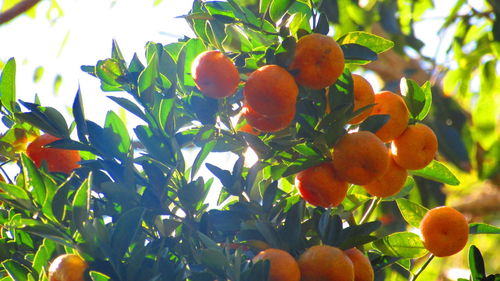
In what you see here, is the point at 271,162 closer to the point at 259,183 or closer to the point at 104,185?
the point at 259,183

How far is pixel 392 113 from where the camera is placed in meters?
1.00

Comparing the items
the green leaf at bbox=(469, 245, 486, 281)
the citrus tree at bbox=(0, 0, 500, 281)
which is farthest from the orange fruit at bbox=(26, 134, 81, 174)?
the green leaf at bbox=(469, 245, 486, 281)

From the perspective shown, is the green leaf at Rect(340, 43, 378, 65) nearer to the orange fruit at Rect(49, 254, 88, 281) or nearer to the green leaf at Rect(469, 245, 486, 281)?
the green leaf at Rect(469, 245, 486, 281)

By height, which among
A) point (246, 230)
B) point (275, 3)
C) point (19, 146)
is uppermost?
point (275, 3)

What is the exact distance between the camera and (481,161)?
2.62 m

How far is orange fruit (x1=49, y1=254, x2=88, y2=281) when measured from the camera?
0.80 metres

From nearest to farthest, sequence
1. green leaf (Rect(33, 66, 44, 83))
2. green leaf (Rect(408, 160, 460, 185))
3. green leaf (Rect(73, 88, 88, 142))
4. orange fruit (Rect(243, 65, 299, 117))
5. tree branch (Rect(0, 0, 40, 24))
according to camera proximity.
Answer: orange fruit (Rect(243, 65, 299, 117))
green leaf (Rect(73, 88, 88, 142))
green leaf (Rect(408, 160, 460, 185))
tree branch (Rect(0, 0, 40, 24))
green leaf (Rect(33, 66, 44, 83))

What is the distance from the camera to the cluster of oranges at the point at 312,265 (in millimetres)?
806

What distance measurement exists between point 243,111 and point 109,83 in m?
0.21

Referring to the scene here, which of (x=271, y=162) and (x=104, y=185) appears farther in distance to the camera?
(x=271, y=162)

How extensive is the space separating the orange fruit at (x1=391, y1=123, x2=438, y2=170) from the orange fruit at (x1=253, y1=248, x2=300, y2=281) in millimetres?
267

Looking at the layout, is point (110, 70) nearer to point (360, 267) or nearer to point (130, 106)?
point (130, 106)

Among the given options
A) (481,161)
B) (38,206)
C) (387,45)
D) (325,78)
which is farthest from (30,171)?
(481,161)

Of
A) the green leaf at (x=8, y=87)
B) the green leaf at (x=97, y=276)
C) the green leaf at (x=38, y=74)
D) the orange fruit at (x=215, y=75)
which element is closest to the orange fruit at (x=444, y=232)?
the orange fruit at (x=215, y=75)
